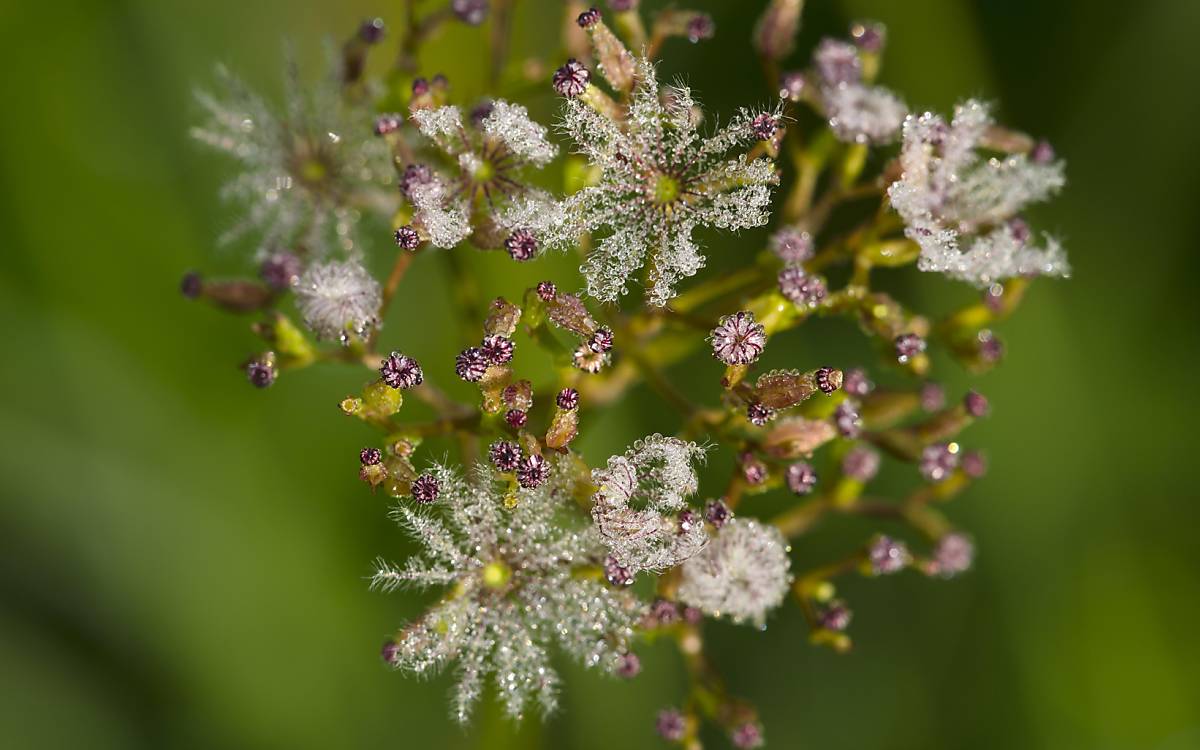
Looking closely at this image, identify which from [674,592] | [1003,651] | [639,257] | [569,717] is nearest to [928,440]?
[674,592]

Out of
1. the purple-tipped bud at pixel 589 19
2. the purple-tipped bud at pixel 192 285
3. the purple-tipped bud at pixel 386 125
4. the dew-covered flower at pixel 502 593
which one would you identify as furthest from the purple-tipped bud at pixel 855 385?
the purple-tipped bud at pixel 192 285

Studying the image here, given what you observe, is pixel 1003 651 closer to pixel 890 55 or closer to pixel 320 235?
pixel 890 55

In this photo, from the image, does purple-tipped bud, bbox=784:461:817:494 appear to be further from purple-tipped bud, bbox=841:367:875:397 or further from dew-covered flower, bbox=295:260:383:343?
dew-covered flower, bbox=295:260:383:343

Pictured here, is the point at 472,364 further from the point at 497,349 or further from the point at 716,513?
the point at 716,513

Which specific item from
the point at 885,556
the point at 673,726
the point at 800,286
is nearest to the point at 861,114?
the point at 800,286

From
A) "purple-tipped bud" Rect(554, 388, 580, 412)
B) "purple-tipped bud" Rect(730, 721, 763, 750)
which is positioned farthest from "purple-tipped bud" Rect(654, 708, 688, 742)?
"purple-tipped bud" Rect(554, 388, 580, 412)

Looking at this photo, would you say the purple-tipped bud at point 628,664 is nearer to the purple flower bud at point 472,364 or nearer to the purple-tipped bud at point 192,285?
the purple flower bud at point 472,364
